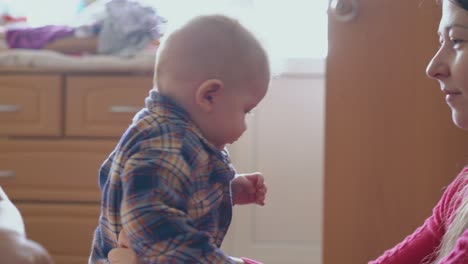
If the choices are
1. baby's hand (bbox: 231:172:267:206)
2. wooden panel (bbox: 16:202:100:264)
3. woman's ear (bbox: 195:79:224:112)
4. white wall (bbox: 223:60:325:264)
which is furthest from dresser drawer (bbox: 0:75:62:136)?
woman's ear (bbox: 195:79:224:112)

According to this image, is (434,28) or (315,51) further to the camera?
(315,51)

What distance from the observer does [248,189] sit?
3.47ft

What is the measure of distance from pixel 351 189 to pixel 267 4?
130 cm

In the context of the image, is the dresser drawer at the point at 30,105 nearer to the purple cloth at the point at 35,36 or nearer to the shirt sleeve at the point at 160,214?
the purple cloth at the point at 35,36

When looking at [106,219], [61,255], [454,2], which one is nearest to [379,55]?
[454,2]

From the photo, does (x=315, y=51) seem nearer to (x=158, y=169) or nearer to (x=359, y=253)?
(x=359, y=253)

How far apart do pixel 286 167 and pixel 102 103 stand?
0.87 m

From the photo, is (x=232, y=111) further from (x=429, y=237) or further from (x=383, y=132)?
(x=383, y=132)

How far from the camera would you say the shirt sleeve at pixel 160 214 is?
0.79m

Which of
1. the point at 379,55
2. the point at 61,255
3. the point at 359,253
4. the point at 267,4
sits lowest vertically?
the point at 61,255

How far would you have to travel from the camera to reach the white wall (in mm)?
2648

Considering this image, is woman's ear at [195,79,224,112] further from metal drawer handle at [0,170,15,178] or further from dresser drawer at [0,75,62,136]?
metal drawer handle at [0,170,15,178]

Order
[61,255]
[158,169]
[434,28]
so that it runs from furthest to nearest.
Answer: [61,255]
[434,28]
[158,169]

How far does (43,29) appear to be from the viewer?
2.30 meters
